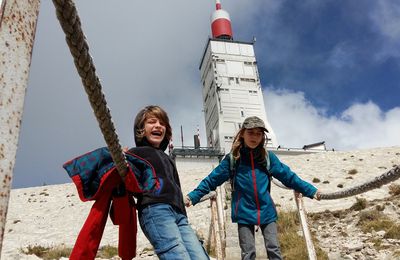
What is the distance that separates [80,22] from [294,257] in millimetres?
6088

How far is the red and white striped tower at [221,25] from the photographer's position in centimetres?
5072

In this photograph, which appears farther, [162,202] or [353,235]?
[353,235]

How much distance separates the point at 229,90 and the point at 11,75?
40.5m

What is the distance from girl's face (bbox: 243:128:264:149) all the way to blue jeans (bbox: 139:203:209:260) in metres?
1.58

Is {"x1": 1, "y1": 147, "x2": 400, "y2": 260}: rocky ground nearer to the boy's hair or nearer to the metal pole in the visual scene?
the boy's hair

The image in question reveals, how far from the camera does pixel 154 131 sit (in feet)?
10.00

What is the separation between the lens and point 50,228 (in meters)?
15.9

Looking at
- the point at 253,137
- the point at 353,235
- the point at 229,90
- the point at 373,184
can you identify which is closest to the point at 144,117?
the point at 253,137

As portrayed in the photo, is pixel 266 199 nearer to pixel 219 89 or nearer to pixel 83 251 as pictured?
pixel 83 251

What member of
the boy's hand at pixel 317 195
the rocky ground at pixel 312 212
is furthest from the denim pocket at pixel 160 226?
the rocky ground at pixel 312 212

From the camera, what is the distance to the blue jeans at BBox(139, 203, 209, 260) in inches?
90.8

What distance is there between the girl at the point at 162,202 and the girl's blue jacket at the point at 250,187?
37.7 inches

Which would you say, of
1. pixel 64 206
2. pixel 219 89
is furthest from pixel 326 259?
pixel 219 89

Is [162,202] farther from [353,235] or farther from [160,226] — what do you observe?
[353,235]
